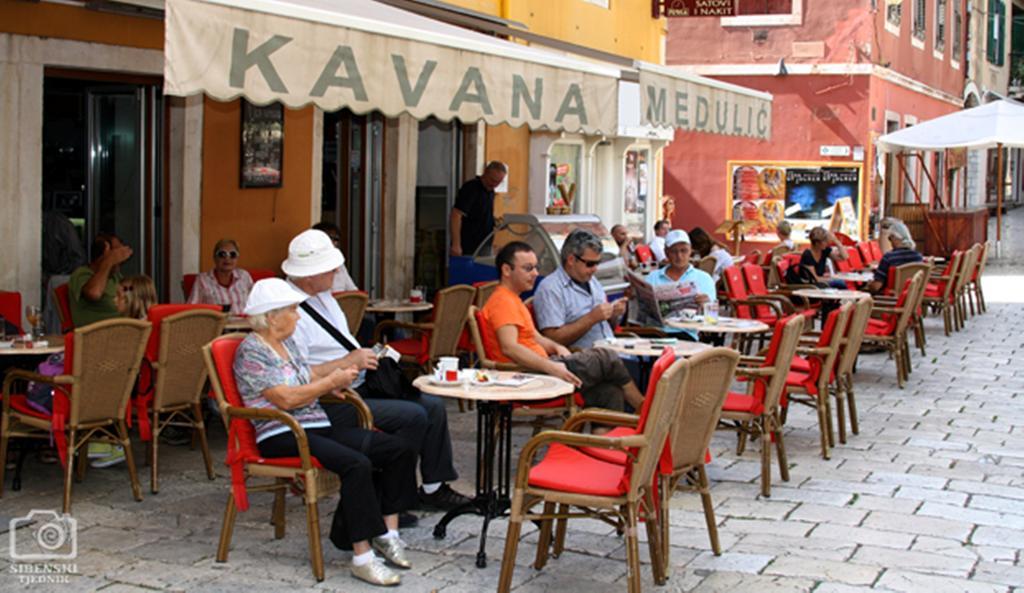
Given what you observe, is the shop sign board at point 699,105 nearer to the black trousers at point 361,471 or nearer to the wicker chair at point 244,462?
the black trousers at point 361,471

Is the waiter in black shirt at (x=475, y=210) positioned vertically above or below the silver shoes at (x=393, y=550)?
above

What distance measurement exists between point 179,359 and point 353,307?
1.74 m

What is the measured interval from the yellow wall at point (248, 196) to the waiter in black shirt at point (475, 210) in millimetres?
1449

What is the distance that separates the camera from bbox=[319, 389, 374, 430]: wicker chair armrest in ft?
19.7

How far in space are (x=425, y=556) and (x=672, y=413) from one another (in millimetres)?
1325

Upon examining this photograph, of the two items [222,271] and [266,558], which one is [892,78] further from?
[266,558]

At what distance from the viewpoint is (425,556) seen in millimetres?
5910

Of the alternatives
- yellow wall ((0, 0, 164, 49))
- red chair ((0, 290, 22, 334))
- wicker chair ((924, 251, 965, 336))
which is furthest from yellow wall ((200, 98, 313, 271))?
wicker chair ((924, 251, 965, 336))

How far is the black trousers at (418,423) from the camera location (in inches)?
245

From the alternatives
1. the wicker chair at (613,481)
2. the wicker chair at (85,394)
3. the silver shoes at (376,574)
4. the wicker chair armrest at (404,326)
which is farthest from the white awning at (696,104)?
the silver shoes at (376,574)

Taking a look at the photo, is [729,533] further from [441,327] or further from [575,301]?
[441,327]

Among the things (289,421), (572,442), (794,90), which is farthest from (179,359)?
(794,90)

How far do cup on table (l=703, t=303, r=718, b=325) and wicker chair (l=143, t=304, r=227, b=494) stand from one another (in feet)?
10.3

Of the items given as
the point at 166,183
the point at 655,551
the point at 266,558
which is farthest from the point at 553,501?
the point at 166,183
